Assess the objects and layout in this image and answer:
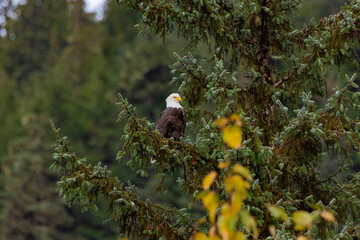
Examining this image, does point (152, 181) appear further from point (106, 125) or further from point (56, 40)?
point (56, 40)

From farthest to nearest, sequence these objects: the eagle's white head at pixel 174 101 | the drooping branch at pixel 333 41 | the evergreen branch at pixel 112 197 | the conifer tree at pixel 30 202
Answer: the conifer tree at pixel 30 202 < the eagle's white head at pixel 174 101 < the drooping branch at pixel 333 41 < the evergreen branch at pixel 112 197

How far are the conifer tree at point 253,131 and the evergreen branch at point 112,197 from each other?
1 centimetres

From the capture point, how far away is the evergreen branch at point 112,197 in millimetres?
7484

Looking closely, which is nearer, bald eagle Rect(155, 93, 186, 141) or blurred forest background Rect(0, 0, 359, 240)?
bald eagle Rect(155, 93, 186, 141)

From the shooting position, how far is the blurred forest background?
1405 inches

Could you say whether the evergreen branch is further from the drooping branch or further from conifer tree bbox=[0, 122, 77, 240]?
conifer tree bbox=[0, 122, 77, 240]

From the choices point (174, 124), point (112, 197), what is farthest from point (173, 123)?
point (112, 197)

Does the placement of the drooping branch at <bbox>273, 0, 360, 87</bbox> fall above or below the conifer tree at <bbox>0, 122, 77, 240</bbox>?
below

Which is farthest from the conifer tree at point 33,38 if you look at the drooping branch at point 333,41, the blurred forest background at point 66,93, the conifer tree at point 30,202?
the drooping branch at point 333,41

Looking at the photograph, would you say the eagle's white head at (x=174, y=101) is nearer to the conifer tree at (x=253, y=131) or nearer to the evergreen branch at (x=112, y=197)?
the conifer tree at (x=253, y=131)

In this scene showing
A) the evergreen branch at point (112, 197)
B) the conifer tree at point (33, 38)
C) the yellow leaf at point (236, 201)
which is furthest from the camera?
the conifer tree at point (33, 38)

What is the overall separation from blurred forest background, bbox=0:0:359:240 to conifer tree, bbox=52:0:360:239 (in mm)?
13559

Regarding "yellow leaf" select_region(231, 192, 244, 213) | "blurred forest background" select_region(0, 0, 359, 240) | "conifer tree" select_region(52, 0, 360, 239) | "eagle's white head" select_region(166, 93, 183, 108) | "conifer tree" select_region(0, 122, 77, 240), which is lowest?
"yellow leaf" select_region(231, 192, 244, 213)

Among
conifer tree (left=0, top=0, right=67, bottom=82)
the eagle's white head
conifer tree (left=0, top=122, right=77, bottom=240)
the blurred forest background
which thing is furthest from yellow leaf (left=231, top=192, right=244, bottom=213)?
conifer tree (left=0, top=0, right=67, bottom=82)
